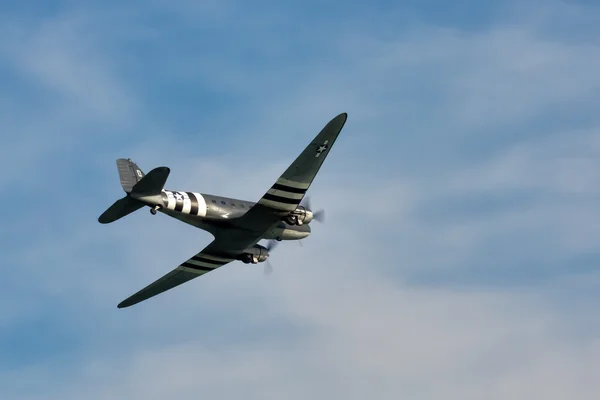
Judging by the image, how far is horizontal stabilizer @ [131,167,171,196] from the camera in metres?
64.1

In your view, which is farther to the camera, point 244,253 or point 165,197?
point 244,253

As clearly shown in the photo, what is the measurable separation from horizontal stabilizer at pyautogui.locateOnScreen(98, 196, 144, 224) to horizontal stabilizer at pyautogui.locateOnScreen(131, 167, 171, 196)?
740mm

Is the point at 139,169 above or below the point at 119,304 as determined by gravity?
above

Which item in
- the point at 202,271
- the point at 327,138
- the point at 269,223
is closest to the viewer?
the point at 327,138

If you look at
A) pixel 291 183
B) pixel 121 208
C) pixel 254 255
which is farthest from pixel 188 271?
pixel 291 183

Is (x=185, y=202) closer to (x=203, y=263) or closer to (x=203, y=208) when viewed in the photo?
(x=203, y=208)

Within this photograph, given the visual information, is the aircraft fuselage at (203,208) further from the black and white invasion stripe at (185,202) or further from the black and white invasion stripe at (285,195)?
the black and white invasion stripe at (285,195)

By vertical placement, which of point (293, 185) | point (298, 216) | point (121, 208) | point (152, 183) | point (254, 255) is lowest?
point (121, 208)

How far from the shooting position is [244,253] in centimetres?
7256

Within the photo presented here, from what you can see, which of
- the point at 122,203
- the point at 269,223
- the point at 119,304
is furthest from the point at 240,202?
the point at 119,304

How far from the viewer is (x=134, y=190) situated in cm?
6581

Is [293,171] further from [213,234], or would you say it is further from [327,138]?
[213,234]

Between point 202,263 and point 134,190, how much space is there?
10.4 metres

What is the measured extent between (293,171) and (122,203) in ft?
31.4
